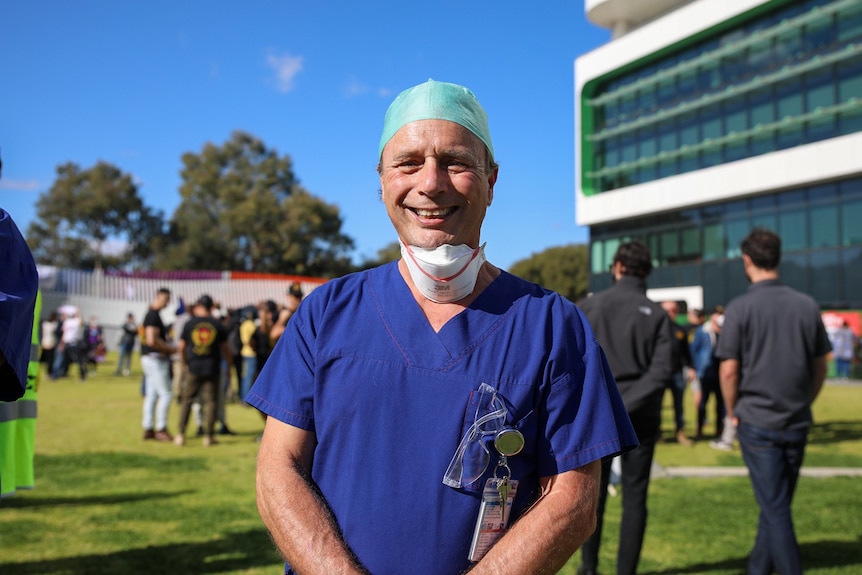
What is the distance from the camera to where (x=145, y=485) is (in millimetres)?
7797

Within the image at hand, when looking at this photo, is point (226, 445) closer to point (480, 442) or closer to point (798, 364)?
point (798, 364)

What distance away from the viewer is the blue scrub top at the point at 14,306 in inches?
79.0

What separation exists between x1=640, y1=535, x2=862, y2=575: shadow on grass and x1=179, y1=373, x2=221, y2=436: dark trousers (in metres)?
7.03

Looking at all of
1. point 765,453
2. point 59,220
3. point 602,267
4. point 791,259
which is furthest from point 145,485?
point 59,220

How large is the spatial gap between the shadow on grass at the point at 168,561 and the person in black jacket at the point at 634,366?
239cm

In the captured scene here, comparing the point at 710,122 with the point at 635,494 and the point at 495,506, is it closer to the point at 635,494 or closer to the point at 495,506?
the point at 635,494

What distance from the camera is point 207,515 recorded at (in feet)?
21.7

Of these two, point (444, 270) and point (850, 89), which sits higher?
point (850, 89)

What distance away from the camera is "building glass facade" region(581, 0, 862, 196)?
29.8 meters

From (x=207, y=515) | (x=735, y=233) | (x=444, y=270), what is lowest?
(x=207, y=515)

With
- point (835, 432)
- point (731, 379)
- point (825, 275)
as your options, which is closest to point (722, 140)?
point (825, 275)

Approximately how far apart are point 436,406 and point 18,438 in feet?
9.06

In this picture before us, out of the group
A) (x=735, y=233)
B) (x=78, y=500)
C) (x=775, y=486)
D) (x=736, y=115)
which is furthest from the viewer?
(x=735, y=233)

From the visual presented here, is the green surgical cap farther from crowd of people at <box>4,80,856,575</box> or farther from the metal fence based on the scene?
the metal fence
